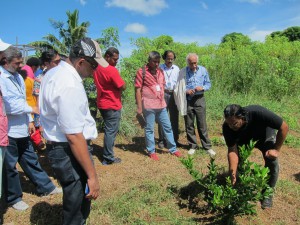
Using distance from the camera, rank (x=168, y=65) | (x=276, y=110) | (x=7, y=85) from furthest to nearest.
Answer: (x=276, y=110)
(x=168, y=65)
(x=7, y=85)

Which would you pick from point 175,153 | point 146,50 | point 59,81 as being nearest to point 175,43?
point 146,50

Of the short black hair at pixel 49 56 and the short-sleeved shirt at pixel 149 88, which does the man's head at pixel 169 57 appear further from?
the short black hair at pixel 49 56

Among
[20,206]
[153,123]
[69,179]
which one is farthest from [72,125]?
[153,123]

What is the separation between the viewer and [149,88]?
4.67 meters

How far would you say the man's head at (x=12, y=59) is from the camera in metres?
2.89

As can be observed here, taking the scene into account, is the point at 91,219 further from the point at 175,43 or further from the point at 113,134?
the point at 175,43

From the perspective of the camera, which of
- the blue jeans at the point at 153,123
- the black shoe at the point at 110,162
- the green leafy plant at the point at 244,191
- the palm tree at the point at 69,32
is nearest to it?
the green leafy plant at the point at 244,191

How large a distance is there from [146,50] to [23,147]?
7159mm

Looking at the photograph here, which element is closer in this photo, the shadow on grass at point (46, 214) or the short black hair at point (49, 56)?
the shadow on grass at point (46, 214)

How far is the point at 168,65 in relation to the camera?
5.30 meters

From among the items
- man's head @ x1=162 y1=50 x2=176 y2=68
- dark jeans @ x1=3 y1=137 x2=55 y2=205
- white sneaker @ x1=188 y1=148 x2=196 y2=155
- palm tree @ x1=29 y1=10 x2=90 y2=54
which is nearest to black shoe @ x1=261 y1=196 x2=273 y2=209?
white sneaker @ x1=188 y1=148 x2=196 y2=155

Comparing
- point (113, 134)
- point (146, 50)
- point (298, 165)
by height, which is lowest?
point (298, 165)

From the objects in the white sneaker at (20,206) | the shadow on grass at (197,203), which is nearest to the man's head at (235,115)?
the shadow on grass at (197,203)

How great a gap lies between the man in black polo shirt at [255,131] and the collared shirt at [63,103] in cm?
147
